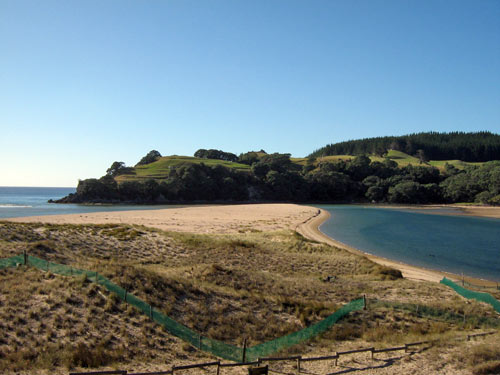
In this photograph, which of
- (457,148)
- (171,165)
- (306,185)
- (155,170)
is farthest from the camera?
(457,148)

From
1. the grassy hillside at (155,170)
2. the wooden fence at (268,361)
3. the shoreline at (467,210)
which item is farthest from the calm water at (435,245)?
the grassy hillside at (155,170)

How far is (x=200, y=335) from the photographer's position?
11.4 metres

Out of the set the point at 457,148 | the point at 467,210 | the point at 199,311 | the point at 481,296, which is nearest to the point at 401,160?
the point at 457,148

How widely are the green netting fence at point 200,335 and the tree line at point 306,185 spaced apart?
326ft

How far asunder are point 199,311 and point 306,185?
404 ft

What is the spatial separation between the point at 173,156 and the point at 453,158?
147m

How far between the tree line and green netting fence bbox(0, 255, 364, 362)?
99.5 meters

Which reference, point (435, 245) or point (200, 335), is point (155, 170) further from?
point (200, 335)

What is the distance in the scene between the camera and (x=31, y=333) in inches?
425

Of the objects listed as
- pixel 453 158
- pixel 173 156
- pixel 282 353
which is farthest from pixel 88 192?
pixel 453 158

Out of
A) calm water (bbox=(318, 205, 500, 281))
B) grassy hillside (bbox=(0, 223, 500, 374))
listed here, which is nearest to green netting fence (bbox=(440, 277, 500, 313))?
grassy hillside (bbox=(0, 223, 500, 374))

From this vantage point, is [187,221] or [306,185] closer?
[187,221]

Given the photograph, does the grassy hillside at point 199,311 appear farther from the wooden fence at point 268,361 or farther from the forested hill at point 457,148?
the forested hill at point 457,148

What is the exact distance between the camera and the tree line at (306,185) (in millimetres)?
111188
